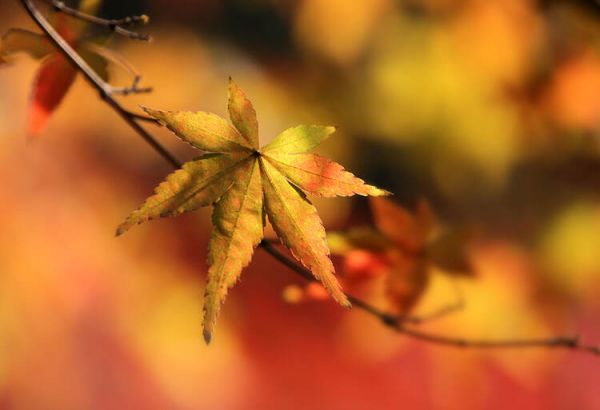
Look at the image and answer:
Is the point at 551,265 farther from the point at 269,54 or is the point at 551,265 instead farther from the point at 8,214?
the point at 8,214

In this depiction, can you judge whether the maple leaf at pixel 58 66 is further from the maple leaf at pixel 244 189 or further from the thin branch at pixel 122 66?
the maple leaf at pixel 244 189

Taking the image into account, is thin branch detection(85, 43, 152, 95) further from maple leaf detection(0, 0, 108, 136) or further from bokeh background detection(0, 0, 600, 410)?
bokeh background detection(0, 0, 600, 410)

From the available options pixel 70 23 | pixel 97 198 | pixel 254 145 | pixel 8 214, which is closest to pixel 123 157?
pixel 97 198

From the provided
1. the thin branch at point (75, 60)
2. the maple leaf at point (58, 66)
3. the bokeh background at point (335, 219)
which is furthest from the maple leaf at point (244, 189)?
the bokeh background at point (335, 219)

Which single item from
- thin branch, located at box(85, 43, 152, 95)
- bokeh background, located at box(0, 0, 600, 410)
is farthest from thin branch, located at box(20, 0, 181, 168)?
bokeh background, located at box(0, 0, 600, 410)

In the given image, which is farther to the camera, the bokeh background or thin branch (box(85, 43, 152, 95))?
the bokeh background

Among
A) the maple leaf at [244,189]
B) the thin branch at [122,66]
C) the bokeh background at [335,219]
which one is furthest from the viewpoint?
the bokeh background at [335,219]

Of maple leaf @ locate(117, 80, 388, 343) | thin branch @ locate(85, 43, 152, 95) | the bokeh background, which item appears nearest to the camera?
maple leaf @ locate(117, 80, 388, 343)
